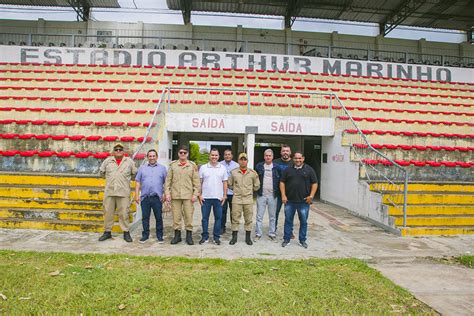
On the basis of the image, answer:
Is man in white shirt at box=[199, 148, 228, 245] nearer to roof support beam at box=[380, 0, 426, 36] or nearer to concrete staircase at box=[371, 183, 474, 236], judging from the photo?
concrete staircase at box=[371, 183, 474, 236]

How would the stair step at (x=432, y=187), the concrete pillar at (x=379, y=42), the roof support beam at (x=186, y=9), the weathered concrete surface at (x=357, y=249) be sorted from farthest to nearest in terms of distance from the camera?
the concrete pillar at (x=379, y=42) → the roof support beam at (x=186, y=9) → the stair step at (x=432, y=187) → the weathered concrete surface at (x=357, y=249)

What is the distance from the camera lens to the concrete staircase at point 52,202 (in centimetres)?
638

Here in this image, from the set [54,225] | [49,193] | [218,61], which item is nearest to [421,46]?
[218,61]

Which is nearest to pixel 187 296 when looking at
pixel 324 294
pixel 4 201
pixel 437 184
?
pixel 324 294

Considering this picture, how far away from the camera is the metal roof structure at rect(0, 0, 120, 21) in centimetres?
2267

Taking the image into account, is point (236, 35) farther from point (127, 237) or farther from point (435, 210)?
point (127, 237)

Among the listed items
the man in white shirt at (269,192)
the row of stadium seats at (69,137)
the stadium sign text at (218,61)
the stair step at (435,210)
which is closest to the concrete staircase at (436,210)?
the stair step at (435,210)

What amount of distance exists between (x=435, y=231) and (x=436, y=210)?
27.4 inches

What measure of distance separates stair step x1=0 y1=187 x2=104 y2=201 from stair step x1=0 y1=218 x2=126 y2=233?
0.64 m

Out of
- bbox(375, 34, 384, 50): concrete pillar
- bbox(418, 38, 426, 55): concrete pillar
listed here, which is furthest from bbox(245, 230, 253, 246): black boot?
bbox(418, 38, 426, 55): concrete pillar

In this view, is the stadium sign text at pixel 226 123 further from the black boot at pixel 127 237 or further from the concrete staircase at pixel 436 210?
the black boot at pixel 127 237

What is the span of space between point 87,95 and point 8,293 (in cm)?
1008

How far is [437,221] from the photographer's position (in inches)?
283

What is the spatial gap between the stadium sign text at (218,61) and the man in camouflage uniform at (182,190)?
38.7 feet
